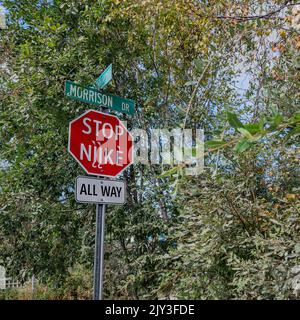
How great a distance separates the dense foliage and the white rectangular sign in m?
1.09

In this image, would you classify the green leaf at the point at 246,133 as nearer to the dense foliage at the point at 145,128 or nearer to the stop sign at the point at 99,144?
the stop sign at the point at 99,144

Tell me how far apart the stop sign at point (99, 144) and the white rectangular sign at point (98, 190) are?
91 mm

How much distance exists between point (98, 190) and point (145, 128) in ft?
9.52

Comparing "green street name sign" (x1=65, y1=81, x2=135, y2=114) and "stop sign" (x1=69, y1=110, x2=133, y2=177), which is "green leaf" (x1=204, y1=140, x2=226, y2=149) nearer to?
"stop sign" (x1=69, y1=110, x2=133, y2=177)

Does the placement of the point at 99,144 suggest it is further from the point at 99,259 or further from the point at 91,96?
the point at 99,259

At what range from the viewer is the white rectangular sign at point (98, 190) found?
3.20 meters

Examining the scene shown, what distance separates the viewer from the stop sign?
11.1ft

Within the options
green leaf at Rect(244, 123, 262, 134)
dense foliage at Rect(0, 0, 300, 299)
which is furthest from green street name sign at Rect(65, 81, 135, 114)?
green leaf at Rect(244, 123, 262, 134)

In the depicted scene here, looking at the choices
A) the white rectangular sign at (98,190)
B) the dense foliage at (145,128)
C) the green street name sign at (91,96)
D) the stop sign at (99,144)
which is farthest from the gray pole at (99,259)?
the dense foliage at (145,128)

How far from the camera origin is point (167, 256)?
14.2 feet

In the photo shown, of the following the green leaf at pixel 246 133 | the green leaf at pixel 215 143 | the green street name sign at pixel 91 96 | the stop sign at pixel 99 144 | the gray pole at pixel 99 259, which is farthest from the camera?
the green street name sign at pixel 91 96

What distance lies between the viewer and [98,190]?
10.9 ft
